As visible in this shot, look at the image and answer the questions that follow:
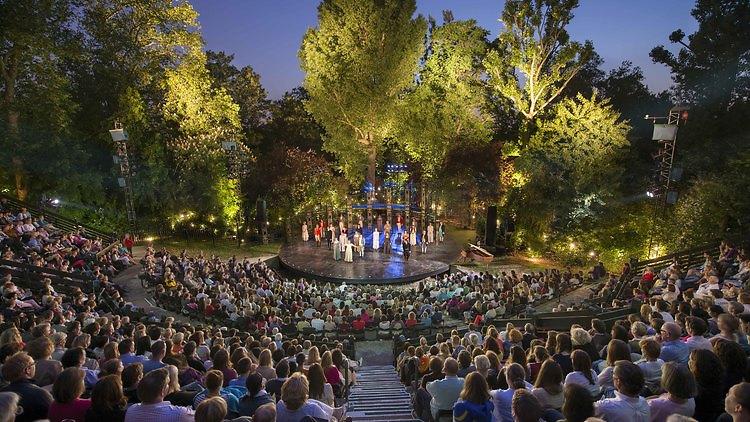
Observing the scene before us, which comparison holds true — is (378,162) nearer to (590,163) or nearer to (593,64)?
(590,163)

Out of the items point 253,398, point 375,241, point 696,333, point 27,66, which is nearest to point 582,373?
point 696,333

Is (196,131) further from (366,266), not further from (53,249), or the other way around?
(366,266)

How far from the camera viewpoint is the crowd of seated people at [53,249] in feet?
44.8

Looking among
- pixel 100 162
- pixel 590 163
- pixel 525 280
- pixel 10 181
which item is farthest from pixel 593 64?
pixel 10 181

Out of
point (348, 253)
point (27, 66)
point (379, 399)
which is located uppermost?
point (27, 66)

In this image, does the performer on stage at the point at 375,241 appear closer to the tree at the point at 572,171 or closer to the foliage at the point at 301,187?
the foliage at the point at 301,187

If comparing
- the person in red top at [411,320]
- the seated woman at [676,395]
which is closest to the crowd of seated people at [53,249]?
the person in red top at [411,320]

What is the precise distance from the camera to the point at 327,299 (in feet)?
45.0

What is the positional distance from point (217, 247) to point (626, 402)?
2315cm

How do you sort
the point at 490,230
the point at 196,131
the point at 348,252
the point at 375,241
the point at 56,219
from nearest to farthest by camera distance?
1. the point at 56,219
2. the point at 348,252
3. the point at 490,230
4. the point at 375,241
5. the point at 196,131

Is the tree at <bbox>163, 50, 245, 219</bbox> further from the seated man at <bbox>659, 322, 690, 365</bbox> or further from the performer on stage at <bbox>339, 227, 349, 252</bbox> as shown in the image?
the seated man at <bbox>659, 322, 690, 365</bbox>

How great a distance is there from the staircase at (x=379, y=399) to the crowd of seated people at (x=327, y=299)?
5.65 feet

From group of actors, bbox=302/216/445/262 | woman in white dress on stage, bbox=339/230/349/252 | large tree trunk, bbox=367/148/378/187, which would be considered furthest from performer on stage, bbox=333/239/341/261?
large tree trunk, bbox=367/148/378/187

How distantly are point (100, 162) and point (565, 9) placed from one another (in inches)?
1070
